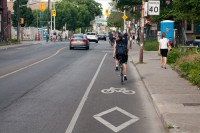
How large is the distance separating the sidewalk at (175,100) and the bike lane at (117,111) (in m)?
0.22

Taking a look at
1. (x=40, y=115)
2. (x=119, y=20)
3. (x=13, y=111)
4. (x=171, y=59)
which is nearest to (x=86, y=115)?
(x=40, y=115)

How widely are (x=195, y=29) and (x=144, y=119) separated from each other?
37436 mm

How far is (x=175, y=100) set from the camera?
11.6m

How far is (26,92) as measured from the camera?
44.8 ft

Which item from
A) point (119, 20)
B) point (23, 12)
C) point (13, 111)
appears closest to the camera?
point (13, 111)

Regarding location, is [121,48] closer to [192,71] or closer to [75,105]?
[192,71]

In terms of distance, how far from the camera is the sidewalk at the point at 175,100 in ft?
28.2

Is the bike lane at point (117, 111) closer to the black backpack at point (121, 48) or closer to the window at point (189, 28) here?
the black backpack at point (121, 48)

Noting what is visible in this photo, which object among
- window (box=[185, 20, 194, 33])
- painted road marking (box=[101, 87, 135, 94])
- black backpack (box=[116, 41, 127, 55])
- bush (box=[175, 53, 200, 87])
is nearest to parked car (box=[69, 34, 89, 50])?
window (box=[185, 20, 194, 33])

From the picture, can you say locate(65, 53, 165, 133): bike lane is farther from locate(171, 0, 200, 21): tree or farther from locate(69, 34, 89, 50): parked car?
locate(69, 34, 89, 50): parked car

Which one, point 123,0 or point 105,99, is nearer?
point 105,99

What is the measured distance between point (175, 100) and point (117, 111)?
1880 mm

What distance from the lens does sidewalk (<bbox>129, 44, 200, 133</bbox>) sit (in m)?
8.59

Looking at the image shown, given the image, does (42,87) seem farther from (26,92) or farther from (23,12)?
(23,12)
